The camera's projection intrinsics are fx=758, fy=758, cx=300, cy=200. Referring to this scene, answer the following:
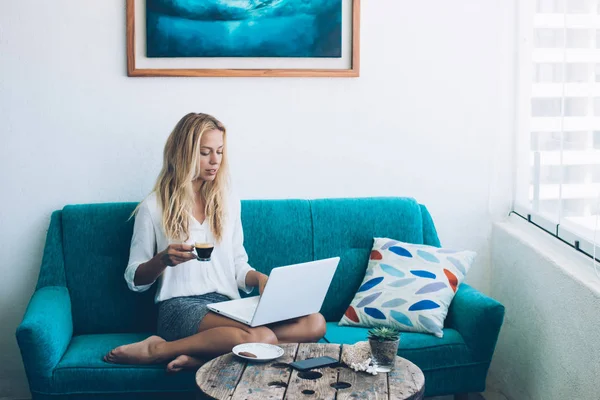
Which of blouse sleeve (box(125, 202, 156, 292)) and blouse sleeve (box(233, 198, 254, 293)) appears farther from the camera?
blouse sleeve (box(233, 198, 254, 293))

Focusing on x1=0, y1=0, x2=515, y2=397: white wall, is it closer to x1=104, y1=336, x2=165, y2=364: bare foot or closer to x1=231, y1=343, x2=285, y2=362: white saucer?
x1=104, y1=336, x2=165, y2=364: bare foot

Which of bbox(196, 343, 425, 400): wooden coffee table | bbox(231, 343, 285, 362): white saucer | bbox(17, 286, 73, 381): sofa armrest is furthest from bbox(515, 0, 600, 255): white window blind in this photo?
bbox(17, 286, 73, 381): sofa armrest

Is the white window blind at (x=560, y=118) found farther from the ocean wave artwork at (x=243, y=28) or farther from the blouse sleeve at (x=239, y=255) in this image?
the blouse sleeve at (x=239, y=255)

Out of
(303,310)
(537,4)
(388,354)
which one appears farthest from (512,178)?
(388,354)

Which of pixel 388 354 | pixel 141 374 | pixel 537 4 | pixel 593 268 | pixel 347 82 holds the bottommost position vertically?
pixel 141 374

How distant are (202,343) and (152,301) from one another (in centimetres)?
54

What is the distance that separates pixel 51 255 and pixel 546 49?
6.89ft

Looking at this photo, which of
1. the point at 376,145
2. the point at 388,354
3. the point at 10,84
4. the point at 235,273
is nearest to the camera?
the point at 388,354

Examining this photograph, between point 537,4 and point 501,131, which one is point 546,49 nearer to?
point 537,4

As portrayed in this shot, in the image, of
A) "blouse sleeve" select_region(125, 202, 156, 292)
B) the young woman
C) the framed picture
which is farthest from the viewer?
the framed picture

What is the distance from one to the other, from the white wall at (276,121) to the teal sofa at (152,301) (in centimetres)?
22

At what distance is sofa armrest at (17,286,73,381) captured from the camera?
2.46 meters

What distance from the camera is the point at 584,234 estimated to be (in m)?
2.57

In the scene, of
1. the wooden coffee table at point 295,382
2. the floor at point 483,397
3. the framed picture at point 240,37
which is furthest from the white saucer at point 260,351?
the framed picture at point 240,37
